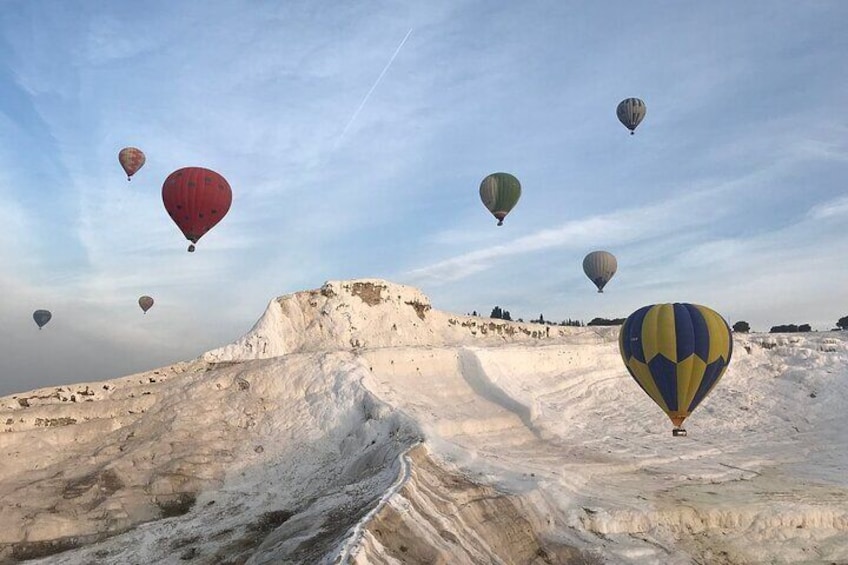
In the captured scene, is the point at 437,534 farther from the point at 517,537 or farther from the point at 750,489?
the point at 750,489

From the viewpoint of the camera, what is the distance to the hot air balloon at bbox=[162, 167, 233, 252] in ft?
87.0

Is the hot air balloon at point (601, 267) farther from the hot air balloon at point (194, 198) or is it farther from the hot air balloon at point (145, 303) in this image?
the hot air balloon at point (145, 303)

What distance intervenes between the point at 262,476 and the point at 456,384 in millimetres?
11714

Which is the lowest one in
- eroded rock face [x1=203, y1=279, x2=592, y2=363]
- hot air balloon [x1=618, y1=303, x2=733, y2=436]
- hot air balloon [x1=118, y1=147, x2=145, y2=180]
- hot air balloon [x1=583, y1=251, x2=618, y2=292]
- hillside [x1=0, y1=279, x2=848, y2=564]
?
hillside [x1=0, y1=279, x2=848, y2=564]

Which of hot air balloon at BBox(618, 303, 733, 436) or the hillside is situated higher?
hot air balloon at BBox(618, 303, 733, 436)

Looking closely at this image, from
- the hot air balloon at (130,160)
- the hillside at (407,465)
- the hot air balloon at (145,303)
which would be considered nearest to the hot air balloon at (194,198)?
the hillside at (407,465)

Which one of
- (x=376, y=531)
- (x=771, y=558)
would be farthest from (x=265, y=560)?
(x=771, y=558)

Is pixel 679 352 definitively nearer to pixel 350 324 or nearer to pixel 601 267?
pixel 350 324

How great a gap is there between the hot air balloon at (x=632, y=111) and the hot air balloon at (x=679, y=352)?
25.1 metres

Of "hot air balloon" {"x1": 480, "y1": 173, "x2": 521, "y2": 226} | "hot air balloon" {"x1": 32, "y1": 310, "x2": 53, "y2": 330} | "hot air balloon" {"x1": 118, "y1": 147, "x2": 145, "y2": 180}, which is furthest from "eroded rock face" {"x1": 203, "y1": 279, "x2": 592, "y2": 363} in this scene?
"hot air balloon" {"x1": 32, "y1": 310, "x2": 53, "y2": 330}

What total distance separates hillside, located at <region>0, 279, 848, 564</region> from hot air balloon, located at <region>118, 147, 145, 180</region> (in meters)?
14.0

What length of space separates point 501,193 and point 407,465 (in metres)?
26.0

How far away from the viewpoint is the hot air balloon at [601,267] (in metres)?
45.5

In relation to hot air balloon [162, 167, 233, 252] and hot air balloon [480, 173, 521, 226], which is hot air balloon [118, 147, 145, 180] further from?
hot air balloon [480, 173, 521, 226]
